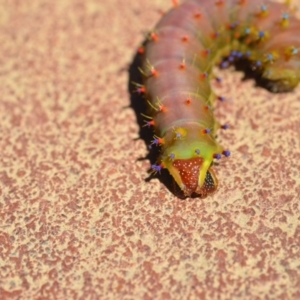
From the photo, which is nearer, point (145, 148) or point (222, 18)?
point (145, 148)

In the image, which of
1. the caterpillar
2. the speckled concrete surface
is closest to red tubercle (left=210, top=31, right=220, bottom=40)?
the caterpillar

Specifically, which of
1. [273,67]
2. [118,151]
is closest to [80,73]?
[118,151]

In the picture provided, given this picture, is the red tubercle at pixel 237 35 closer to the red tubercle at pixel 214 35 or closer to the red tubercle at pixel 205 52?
the red tubercle at pixel 214 35

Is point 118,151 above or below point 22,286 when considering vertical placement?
above

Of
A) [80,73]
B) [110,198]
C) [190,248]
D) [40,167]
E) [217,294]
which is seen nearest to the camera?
[217,294]

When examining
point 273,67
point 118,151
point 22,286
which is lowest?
point 22,286

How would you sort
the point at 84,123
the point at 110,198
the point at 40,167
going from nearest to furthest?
the point at 110,198
the point at 40,167
the point at 84,123

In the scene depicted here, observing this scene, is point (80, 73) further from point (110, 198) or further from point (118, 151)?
point (110, 198)

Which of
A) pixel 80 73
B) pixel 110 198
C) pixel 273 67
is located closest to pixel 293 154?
pixel 273 67

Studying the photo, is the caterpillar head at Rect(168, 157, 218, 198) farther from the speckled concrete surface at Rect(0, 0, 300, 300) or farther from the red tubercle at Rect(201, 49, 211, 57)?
the red tubercle at Rect(201, 49, 211, 57)
